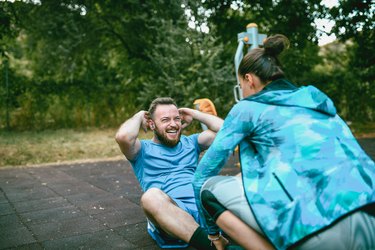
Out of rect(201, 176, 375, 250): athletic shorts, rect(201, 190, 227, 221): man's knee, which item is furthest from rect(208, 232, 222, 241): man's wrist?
rect(201, 176, 375, 250): athletic shorts

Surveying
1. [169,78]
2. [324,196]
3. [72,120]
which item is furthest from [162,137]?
[72,120]

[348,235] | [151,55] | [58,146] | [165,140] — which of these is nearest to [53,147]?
[58,146]

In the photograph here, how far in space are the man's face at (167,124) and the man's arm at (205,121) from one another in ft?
0.52

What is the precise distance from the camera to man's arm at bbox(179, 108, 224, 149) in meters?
3.15

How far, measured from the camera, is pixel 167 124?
3021 millimetres

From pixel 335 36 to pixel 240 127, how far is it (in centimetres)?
1007

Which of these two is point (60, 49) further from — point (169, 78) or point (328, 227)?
point (328, 227)

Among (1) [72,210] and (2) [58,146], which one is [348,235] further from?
(2) [58,146]

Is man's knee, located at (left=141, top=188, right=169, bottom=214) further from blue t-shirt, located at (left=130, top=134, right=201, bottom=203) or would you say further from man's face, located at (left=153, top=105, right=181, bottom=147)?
man's face, located at (left=153, top=105, right=181, bottom=147)

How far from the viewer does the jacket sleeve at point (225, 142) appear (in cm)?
183

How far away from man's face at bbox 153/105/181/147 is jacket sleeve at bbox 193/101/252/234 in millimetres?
927

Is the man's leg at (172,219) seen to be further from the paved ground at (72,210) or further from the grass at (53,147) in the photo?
the grass at (53,147)

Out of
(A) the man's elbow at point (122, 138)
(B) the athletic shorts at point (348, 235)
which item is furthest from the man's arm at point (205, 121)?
(B) the athletic shorts at point (348, 235)

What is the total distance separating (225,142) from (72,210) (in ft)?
8.16
